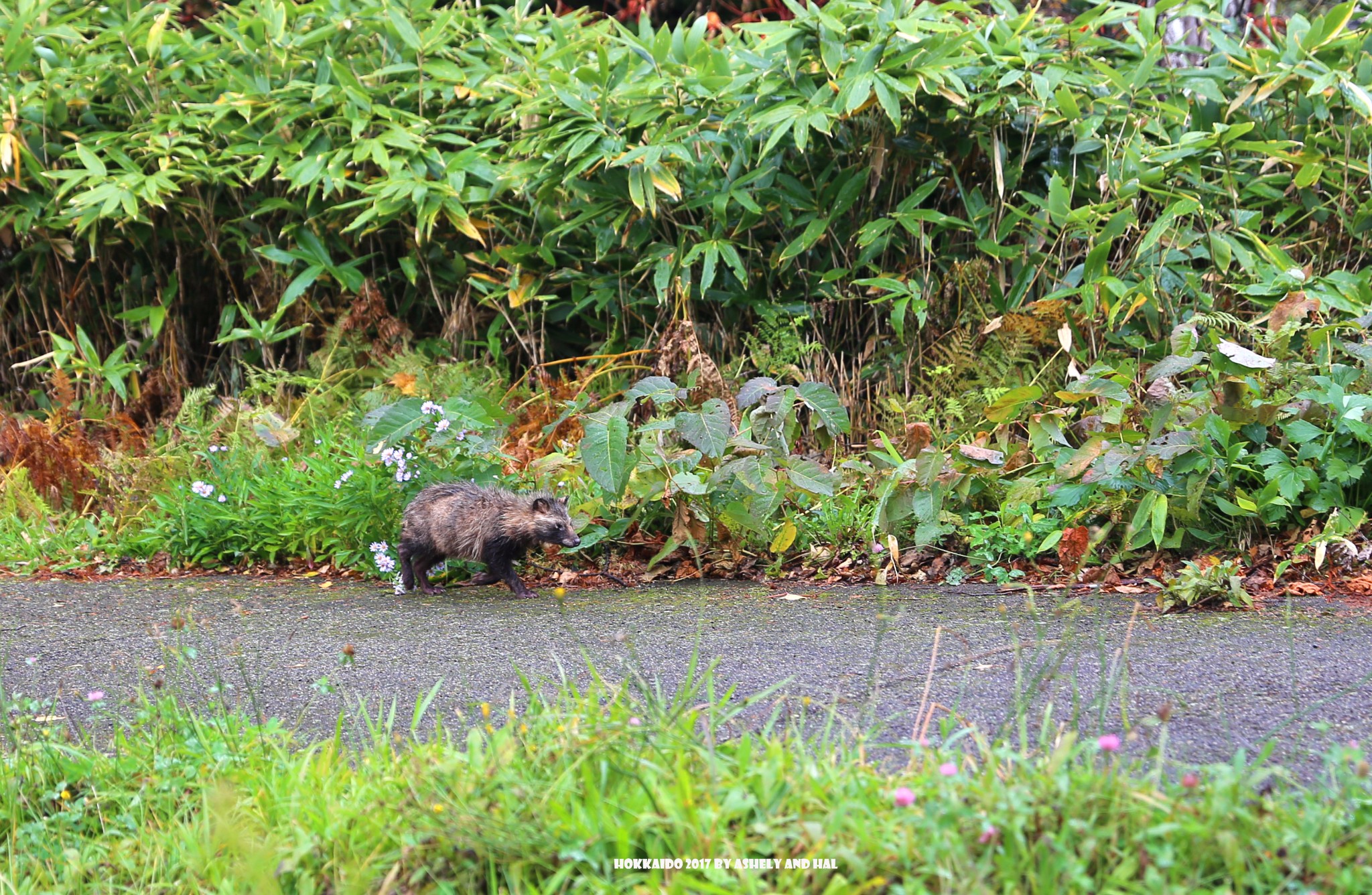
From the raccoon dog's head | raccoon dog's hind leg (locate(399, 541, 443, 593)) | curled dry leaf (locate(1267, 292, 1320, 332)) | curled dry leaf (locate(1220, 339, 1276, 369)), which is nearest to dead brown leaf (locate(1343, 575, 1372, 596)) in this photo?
curled dry leaf (locate(1220, 339, 1276, 369))

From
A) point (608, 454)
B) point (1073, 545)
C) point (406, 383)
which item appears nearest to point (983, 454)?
point (1073, 545)

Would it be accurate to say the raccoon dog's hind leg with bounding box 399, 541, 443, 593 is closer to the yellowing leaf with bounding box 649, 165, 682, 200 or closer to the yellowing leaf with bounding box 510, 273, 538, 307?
the yellowing leaf with bounding box 510, 273, 538, 307

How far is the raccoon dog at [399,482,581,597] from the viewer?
498 centimetres

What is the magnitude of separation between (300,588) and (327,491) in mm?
589

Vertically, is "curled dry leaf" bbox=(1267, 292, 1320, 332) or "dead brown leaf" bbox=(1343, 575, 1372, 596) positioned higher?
"curled dry leaf" bbox=(1267, 292, 1320, 332)

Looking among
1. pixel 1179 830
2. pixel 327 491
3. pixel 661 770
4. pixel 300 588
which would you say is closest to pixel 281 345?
pixel 327 491

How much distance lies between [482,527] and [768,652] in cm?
171

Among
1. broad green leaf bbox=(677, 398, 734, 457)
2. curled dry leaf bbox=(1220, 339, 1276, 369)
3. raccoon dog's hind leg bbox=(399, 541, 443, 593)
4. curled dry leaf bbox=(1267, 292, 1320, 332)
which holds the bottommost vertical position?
raccoon dog's hind leg bbox=(399, 541, 443, 593)

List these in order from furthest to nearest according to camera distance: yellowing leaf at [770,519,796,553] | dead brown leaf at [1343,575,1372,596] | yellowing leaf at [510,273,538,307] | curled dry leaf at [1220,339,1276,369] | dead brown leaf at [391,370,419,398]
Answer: yellowing leaf at [510,273,538,307] → dead brown leaf at [391,370,419,398] → yellowing leaf at [770,519,796,553] → curled dry leaf at [1220,339,1276,369] → dead brown leaf at [1343,575,1372,596]

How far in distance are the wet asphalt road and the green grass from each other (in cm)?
26

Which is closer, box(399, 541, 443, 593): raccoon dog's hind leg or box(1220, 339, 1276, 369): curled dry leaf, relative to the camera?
box(1220, 339, 1276, 369): curled dry leaf

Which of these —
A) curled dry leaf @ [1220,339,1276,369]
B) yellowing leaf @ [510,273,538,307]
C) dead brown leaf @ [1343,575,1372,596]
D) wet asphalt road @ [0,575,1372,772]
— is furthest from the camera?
yellowing leaf @ [510,273,538,307]

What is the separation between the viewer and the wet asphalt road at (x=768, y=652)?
295 centimetres

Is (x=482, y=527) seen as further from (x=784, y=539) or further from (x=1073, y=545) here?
(x=1073, y=545)
